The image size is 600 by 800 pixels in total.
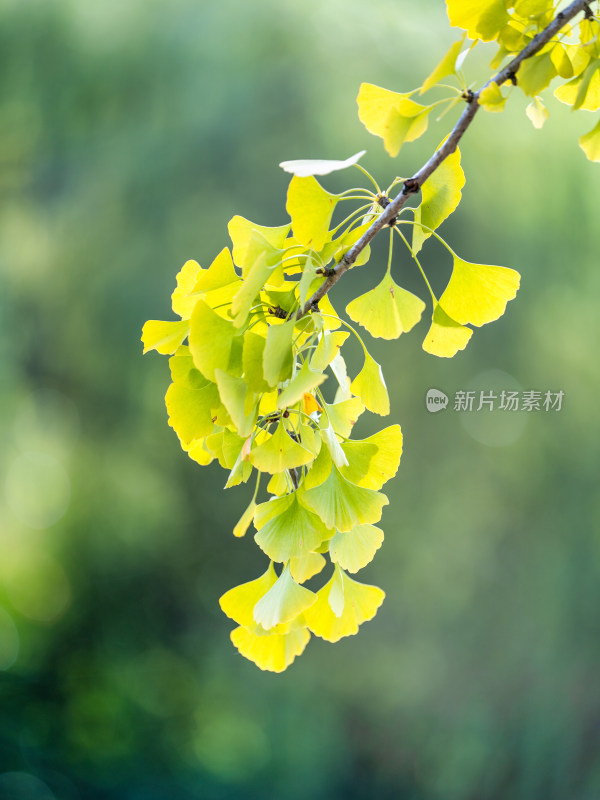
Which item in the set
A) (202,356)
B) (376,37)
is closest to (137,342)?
(376,37)

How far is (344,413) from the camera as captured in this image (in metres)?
0.25

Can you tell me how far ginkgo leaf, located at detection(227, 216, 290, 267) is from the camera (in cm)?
22

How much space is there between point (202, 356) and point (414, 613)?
0.74 meters

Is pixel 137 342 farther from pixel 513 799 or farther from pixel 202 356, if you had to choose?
pixel 513 799

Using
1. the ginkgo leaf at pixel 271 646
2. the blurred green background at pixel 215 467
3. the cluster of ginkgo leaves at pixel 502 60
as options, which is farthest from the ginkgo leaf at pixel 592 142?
the blurred green background at pixel 215 467

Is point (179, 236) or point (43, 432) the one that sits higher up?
point (179, 236)

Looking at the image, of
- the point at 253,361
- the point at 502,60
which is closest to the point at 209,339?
the point at 253,361

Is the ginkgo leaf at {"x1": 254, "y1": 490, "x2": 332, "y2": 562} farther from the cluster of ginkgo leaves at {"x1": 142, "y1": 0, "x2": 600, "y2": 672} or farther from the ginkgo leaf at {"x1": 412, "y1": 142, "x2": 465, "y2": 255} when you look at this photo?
the ginkgo leaf at {"x1": 412, "y1": 142, "x2": 465, "y2": 255}

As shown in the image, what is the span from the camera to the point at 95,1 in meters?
0.87

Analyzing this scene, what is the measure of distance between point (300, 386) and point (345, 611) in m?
0.11

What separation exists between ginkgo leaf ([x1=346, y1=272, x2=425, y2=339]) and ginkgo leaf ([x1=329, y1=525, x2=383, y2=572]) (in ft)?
0.25

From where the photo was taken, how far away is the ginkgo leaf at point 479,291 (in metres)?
0.24

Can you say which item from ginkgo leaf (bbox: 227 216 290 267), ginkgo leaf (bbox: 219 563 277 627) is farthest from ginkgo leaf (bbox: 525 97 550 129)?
ginkgo leaf (bbox: 219 563 277 627)

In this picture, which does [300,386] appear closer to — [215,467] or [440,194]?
[440,194]
